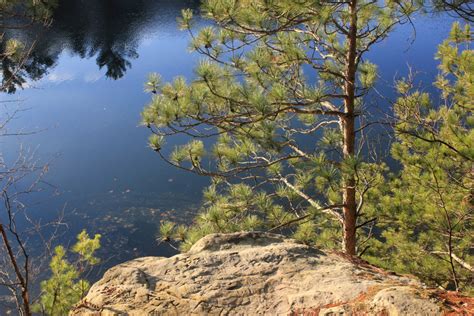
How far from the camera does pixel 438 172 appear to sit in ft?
14.8

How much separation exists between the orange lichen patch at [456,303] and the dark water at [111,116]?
3244 millimetres

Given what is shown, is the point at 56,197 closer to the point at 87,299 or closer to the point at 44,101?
the point at 44,101

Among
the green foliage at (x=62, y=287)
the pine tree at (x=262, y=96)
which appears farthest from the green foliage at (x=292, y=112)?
the green foliage at (x=62, y=287)

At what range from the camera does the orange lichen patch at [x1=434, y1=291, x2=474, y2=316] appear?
6.36ft

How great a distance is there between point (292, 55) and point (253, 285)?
6.68 feet

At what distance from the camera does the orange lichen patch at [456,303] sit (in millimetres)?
1939

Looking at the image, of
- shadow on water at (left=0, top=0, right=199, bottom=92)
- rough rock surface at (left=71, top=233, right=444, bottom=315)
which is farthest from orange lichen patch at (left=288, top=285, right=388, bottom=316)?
shadow on water at (left=0, top=0, right=199, bottom=92)

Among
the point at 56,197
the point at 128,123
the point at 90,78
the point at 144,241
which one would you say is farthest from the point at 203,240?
the point at 90,78

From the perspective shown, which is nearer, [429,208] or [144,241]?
[429,208]

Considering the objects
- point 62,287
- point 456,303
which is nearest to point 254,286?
point 456,303

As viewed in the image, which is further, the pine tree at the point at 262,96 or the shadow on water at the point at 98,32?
the shadow on water at the point at 98,32

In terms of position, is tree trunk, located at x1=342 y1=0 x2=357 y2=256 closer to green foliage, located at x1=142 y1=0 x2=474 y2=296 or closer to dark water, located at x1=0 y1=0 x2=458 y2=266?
green foliage, located at x1=142 y1=0 x2=474 y2=296

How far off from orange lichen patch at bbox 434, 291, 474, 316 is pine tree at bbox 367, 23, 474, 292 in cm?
211

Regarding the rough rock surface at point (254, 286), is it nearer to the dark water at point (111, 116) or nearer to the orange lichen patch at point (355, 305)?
the orange lichen patch at point (355, 305)
